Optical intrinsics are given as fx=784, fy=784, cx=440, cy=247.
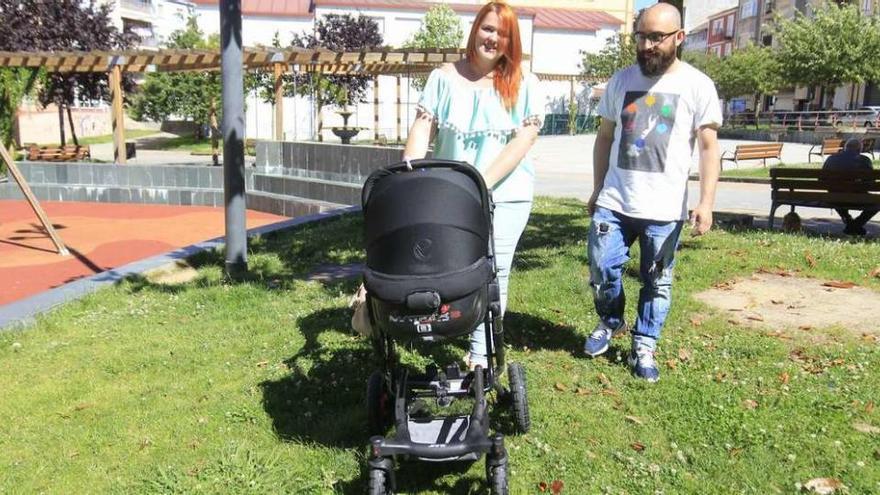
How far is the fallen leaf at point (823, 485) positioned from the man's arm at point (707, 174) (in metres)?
1.31

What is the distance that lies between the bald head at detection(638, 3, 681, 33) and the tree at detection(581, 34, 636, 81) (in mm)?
47533

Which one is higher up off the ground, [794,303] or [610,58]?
[610,58]

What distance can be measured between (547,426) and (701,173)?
1544mm

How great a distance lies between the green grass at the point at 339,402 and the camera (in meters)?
3.21

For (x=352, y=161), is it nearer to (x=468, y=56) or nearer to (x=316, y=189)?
(x=316, y=189)

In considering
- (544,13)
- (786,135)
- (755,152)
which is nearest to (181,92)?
(755,152)

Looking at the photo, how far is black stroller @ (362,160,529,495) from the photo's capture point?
2.72 m

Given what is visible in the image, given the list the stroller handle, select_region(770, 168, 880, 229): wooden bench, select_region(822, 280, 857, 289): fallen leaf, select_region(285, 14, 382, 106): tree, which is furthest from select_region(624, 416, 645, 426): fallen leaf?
select_region(285, 14, 382, 106): tree

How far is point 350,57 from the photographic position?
1853 centimetres

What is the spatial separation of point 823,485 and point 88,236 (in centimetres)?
1101

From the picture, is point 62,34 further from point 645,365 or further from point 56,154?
point 645,365

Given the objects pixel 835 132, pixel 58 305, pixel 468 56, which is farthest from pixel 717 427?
pixel 835 132

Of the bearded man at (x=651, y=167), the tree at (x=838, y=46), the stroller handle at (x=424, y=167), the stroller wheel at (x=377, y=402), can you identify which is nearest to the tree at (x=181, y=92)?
the tree at (x=838, y=46)

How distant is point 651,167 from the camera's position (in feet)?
13.0
